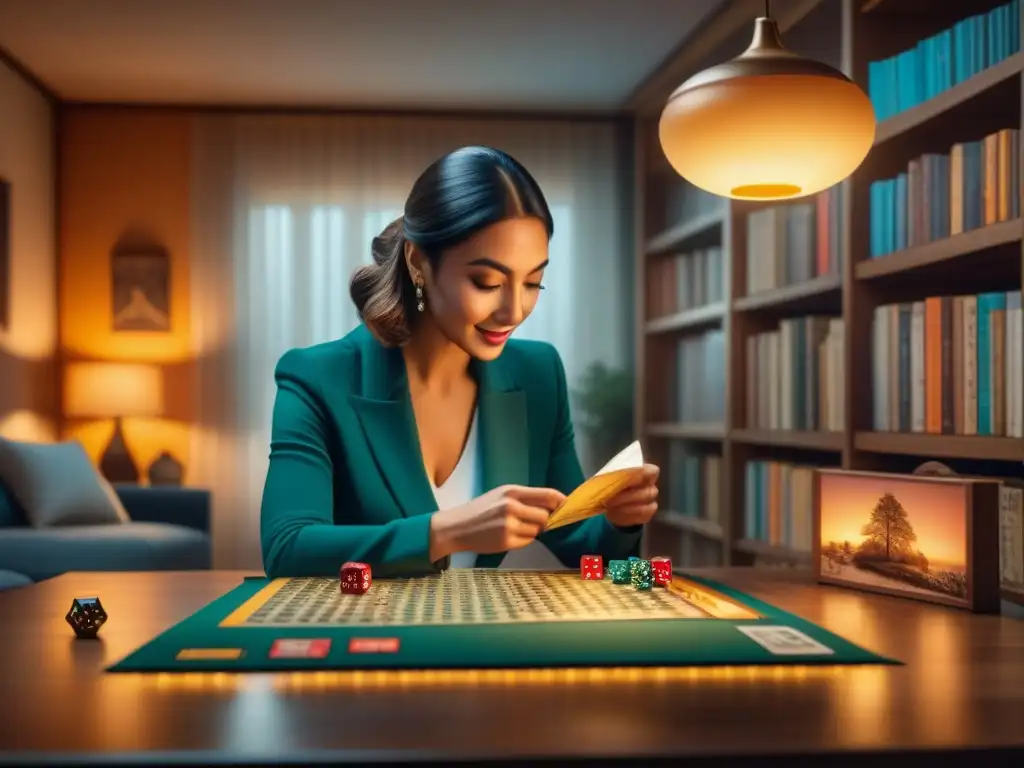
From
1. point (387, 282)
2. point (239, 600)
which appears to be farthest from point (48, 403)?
point (239, 600)

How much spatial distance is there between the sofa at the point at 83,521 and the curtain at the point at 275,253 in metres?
0.93

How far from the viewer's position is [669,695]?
2.98 ft

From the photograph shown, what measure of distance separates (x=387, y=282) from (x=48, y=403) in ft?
13.9

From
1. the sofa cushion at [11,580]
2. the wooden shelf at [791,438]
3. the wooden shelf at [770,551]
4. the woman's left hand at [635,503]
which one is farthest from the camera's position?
the wooden shelf at [770,551]

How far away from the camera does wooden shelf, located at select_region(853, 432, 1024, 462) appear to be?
2.37 metres

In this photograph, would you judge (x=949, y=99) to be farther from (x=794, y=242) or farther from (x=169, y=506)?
(x=169, y=506)

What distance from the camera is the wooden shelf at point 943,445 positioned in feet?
7.79

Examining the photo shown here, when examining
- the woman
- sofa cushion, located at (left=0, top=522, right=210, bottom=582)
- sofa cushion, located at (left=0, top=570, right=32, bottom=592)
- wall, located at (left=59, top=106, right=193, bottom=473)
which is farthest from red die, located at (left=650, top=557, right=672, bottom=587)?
wall, located at (left=59, top=106, right=193, bottom=473)

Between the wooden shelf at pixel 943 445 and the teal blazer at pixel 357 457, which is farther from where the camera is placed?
the wooden shelf at pixel 943 445

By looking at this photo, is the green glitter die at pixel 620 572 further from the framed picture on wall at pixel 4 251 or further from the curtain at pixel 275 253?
the curtain at pixel 275 253

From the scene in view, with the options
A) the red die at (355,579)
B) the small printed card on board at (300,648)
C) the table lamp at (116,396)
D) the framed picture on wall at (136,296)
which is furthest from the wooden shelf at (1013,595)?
the framed picture on wall at (136,296)

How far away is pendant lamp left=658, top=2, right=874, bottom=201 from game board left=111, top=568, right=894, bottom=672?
0.55m

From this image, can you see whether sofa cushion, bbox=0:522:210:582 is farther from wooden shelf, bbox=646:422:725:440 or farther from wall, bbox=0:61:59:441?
wooden shelf, bbox=646:422:725:440

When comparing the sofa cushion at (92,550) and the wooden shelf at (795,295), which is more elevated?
the wooden shelf at (795,295)
